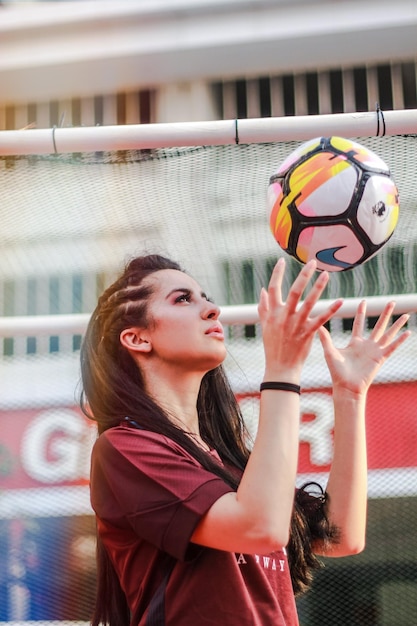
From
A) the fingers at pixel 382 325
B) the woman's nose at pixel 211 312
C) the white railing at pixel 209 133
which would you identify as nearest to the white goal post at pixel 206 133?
the white railing at pixel 209 133

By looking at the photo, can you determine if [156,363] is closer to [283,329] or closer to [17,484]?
[283,329]

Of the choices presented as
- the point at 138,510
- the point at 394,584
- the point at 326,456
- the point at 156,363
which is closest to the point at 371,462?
the point at 326,456

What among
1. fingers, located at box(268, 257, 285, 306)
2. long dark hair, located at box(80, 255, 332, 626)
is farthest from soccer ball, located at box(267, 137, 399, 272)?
fingers, located at box(268, 257, 285, 306)

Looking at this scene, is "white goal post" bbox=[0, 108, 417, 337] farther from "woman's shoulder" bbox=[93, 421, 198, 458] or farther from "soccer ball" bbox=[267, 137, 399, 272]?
"woman's shoulder" bbox=[93, 421, 198, 458]

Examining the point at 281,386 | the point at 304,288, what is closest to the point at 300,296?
the point at 304,288

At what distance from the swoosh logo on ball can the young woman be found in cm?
16

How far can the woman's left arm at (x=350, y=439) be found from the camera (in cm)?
155

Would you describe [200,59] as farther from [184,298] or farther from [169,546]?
[169,546]

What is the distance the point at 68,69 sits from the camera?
17.8 ft

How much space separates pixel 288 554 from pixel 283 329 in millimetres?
514

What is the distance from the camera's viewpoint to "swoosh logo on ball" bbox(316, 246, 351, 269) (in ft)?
5.74

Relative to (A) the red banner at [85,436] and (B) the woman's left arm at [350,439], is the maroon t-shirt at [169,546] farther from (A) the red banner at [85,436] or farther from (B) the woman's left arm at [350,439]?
(A) the red banner at [85,436]

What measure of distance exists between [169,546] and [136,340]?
440 mm

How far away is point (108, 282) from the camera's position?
275cm
